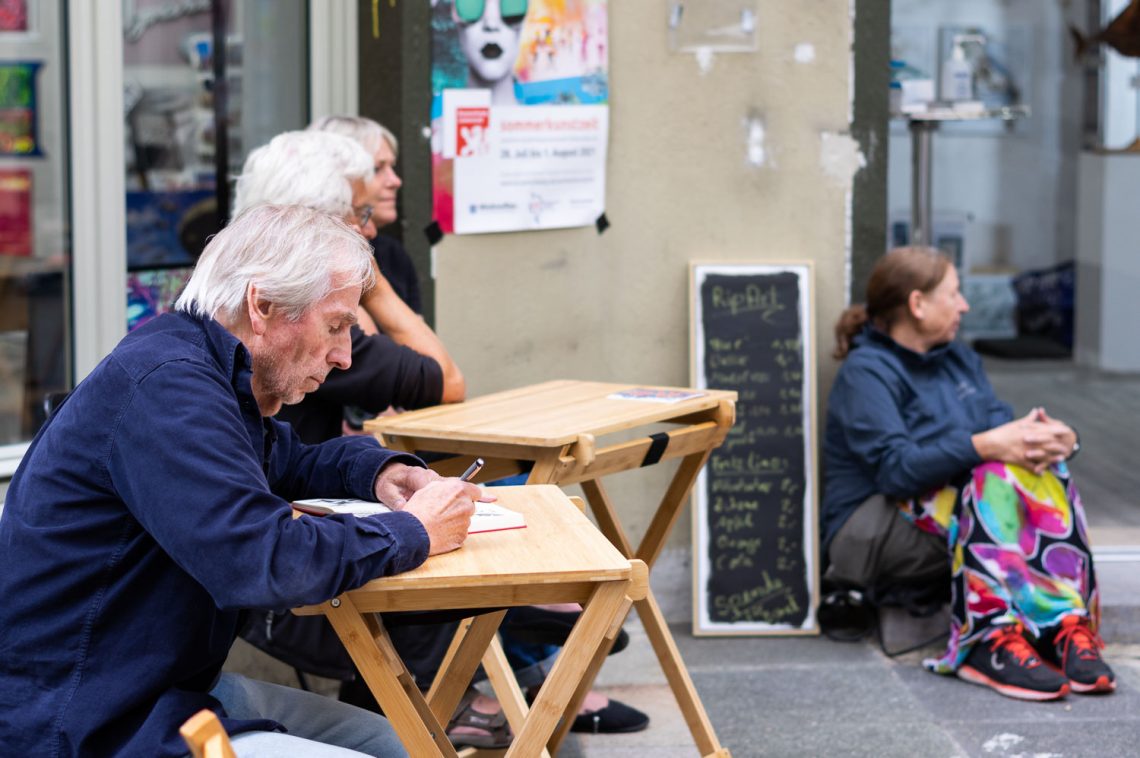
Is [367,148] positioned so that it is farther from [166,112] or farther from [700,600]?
[700,600]

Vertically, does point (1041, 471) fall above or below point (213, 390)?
below

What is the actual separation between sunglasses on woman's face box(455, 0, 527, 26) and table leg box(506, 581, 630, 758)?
2730 millimetres

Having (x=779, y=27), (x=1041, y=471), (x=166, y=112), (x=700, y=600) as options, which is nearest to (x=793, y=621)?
(x=700, y=600)

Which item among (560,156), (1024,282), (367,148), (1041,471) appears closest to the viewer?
(367,148)

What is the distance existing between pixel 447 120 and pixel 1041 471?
1961mm

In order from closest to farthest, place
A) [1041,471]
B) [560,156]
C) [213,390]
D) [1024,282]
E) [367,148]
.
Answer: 1. [213,390]
2. [367,148]
3. [1041,471]
4. [560,156]
5. [1024,282]

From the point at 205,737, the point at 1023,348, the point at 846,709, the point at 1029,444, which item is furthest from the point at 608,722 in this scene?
the point at 1023,348

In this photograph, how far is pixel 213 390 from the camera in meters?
2.11

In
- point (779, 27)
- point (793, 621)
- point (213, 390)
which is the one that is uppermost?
point (779, 27)

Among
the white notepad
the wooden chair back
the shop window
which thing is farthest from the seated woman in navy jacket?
the wooden chair back

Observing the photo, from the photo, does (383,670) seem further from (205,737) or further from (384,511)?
(205,737)

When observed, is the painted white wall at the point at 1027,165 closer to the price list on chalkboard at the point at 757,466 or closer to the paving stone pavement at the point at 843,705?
the price list on chalkboard at the point at 757,466

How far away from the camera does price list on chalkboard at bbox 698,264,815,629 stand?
4.86 metres

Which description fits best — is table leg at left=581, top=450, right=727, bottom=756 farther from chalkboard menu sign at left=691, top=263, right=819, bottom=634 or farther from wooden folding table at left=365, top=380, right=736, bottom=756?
chalkboard menu sign at left=691, top=263, right=819, bottom=634
